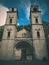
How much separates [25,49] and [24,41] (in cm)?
118

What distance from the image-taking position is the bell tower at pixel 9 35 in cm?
1859

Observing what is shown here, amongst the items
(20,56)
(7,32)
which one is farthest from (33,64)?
(7,32)

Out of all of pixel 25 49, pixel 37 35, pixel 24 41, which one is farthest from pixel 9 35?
pixel 37 35

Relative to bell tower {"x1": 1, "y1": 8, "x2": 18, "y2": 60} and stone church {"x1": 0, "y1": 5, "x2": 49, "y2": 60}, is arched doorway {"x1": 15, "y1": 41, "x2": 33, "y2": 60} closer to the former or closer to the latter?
stone church {"x1": 0, "y1": 5, "x2": 49, "y2": 60}

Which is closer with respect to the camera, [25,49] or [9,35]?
[25,49]

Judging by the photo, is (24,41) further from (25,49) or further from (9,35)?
(9,35)

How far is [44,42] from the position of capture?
19406mm

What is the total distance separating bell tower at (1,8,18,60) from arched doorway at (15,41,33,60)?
115 cm

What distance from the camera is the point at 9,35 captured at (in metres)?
20.6

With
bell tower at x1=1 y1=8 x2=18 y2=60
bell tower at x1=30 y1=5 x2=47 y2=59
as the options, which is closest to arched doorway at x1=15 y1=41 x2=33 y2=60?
bell tower at x1=30 y1=5 x2=47 y2=59

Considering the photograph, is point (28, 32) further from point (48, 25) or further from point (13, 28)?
point (48, 25)

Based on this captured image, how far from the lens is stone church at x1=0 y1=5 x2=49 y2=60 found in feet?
60.8

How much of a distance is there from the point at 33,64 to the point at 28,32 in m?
9.72

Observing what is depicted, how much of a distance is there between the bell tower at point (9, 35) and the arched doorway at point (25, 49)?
3.76 feet
